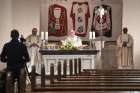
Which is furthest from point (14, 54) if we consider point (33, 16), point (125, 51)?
point (33, 16)

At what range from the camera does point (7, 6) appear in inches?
680

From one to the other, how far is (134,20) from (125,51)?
5.81ft

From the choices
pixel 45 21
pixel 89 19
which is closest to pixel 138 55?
pixel 89 19

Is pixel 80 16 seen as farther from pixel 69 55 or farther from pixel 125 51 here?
pixel 69 55

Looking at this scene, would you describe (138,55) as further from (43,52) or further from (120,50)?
(43,52)

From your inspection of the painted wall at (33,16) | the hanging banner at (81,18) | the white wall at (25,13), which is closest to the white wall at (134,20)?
the painted wall at (33,16)

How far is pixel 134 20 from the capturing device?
58.5ft

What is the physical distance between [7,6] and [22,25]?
3.28ft

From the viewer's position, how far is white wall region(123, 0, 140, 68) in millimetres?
17781

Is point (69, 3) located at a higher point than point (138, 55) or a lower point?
higher

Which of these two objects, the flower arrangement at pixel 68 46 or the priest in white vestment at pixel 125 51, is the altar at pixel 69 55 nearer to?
the flower arrangement at pixel 68 46

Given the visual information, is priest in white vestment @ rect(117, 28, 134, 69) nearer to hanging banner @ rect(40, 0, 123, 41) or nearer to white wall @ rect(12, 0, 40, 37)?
hanging banner @ rect(40, 0, 123, 41)

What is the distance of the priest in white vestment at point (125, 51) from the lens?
16.2 meters

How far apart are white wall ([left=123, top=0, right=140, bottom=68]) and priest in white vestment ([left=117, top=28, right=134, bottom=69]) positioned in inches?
46.8
